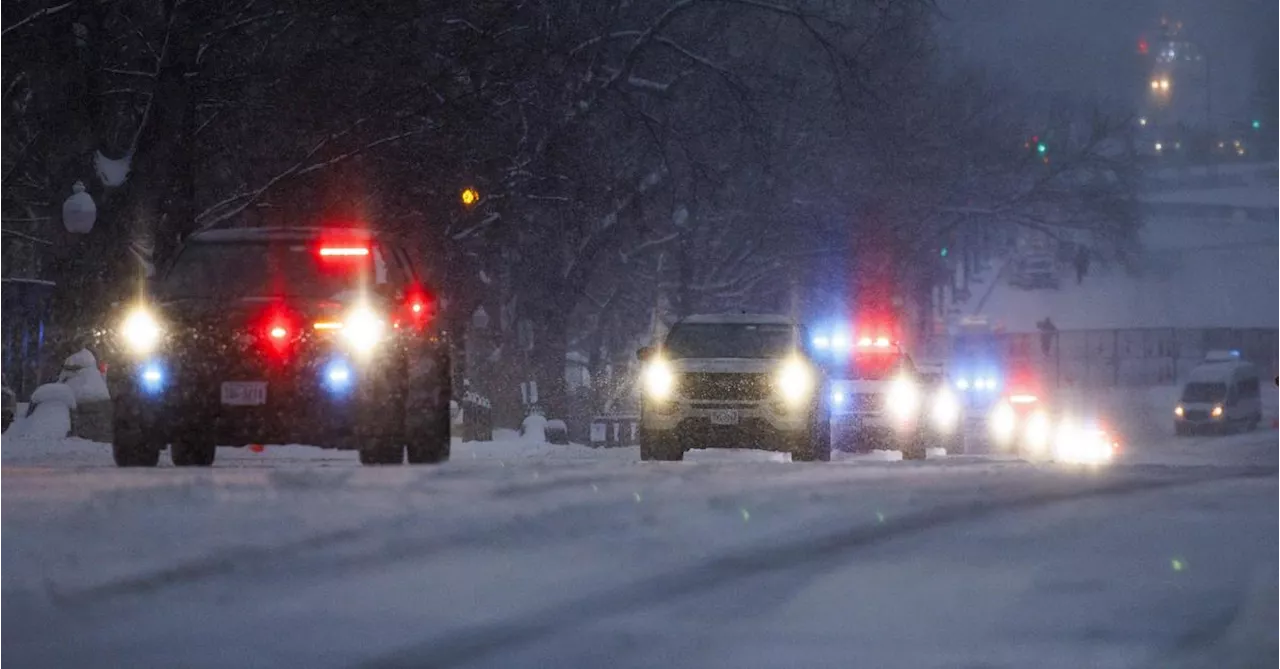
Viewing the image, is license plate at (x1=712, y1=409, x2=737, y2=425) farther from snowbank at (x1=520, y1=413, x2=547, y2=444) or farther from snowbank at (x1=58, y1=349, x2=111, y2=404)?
snowbank at (x1=58, y1=349, x2=111, y2=404)

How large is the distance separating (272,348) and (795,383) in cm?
814

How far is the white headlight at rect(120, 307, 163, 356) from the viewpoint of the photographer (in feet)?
45.4

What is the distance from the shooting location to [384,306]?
544 inches

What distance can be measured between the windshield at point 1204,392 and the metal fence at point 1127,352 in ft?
69.1

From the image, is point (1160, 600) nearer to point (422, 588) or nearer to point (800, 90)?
point (422, 588)

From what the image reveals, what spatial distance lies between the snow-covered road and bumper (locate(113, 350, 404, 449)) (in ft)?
11.7

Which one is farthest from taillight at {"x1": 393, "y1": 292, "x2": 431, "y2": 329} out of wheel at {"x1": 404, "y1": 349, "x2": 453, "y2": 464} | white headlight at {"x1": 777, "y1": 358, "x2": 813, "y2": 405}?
white headlight at {"x1": 777, "y1": 358, "x2": 813, "y2": 405}

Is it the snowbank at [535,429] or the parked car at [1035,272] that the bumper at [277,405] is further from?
the parked car at [1035,272]

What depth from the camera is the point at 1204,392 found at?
68.9m

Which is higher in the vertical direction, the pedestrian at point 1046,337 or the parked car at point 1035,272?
the parked car at point 1035,272

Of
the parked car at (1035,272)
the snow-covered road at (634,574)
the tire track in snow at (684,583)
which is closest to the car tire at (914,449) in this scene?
the snow-covered road at (634,574)

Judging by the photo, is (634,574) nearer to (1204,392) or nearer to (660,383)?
(660,383)

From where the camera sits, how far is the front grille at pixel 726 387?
20.3 metres

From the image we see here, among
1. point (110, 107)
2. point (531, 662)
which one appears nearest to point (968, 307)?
point (110, 107)
